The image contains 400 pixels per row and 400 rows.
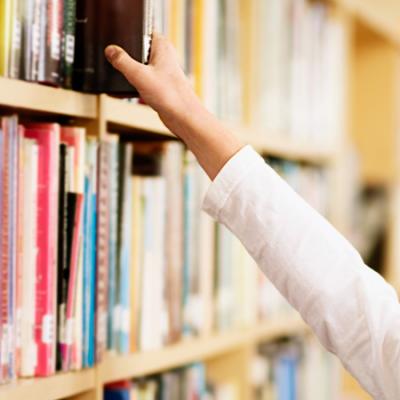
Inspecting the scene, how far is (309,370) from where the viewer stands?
6.93ft

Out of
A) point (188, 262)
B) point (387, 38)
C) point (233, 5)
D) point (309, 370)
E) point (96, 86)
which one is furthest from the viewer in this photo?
point (387, 38)

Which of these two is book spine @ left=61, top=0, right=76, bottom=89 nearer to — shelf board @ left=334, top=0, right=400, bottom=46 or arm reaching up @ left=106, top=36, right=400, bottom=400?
arm reaching up @ left=106, top=36, right=400, bottom=400

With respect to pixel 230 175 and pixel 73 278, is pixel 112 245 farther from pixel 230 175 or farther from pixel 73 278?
pixel 230 175

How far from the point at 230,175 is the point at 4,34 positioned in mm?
347

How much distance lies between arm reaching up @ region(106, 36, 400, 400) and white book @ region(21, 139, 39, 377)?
0.18 meters

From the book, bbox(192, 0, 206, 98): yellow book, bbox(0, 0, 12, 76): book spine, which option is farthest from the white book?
bbox(192, 0, 206, 98): yellow book

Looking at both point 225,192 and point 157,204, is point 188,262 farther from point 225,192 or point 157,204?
point 225,192

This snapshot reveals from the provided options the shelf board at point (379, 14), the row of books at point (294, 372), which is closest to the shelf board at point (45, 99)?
the row of books at point (294, 372)

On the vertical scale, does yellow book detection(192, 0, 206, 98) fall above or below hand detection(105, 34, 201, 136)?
above

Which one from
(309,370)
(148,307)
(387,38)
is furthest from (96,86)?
(387,38)

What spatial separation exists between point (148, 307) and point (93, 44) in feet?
1.54

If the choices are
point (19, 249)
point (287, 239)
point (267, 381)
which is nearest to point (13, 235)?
point (19, 249)

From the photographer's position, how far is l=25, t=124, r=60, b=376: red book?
1151 mm

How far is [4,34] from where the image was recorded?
1.09 m
